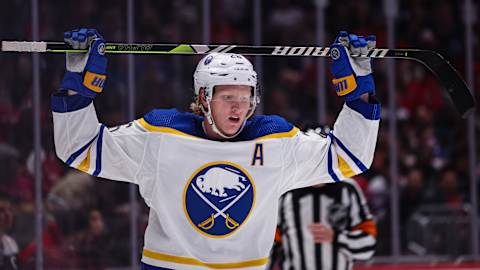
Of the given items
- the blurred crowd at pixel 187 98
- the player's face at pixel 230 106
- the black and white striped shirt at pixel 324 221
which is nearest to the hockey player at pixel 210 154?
the player's face at pixel 230 106

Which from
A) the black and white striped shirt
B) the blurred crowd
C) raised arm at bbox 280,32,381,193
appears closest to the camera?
A: raised arm at bbox 280,32,381,193

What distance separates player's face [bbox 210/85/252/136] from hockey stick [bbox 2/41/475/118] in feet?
0.48

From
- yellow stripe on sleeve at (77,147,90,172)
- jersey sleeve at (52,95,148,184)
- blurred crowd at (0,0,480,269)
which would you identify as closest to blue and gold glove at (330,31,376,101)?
jersey sleeve at (52,95,148,184)

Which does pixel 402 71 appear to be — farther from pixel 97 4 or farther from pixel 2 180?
pixel 2 180

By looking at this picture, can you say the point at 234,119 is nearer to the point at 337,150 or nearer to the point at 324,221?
the point at 337,150

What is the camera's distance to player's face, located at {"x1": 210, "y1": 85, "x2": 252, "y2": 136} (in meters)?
2.76

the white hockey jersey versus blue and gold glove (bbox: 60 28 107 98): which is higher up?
blue and gold glove (bbox: 60 28 107 98)

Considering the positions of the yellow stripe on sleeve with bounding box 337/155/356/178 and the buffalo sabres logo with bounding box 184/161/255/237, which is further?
the yellow stripe on sleeve with bounding box 337/155/356/178

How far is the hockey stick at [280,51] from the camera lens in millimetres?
2734

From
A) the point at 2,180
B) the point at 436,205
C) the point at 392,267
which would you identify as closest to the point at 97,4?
the point at 2,180

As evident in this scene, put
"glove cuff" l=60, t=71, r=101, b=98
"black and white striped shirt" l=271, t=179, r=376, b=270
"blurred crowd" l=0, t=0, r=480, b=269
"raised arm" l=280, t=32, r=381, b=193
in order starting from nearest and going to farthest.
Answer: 1. "glove cuff" l=60, t=71, r=101, b=98
2. "raised arm" l=280, t=32, r=381, b=193
3. "blurred crowd" l=0, t=0, r=480, b=269
4. "black and white striped shirt" l=271, t=179, r=376, b=270

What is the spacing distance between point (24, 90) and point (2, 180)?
34 centimetres

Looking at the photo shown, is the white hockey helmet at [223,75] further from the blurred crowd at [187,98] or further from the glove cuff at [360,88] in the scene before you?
the blurred crowd at [187,98]

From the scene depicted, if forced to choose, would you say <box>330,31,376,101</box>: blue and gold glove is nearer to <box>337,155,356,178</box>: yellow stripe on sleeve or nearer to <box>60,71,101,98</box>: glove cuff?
<box>337,155,356,178</box>: yellow stripe on sleeve
